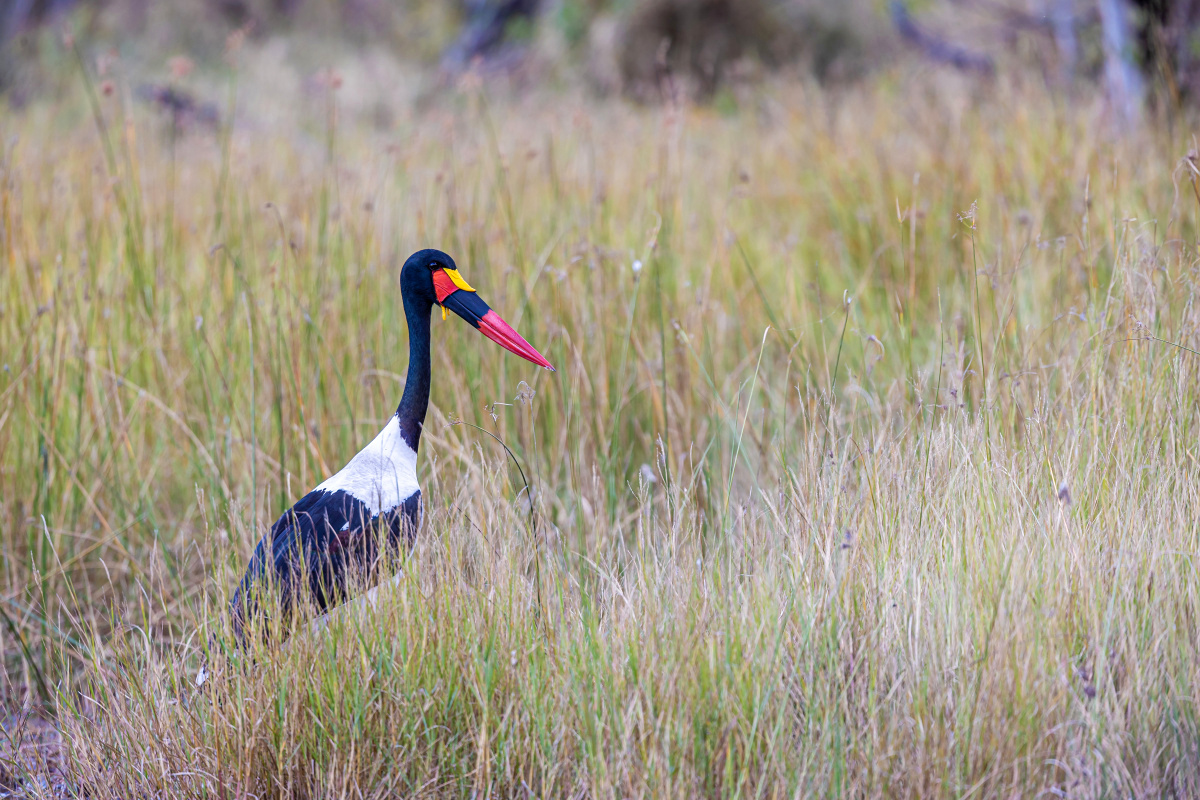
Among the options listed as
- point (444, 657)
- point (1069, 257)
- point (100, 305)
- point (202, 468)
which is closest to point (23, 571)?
point (202, 468)

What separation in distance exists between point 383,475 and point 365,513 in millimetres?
106

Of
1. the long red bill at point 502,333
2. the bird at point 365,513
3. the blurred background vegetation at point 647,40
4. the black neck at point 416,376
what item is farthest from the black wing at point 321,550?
the blurred background vegetation at point 647,40

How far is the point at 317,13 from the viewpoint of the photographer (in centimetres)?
1619

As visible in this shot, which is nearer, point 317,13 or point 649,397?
point 649,397

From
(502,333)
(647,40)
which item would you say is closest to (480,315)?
(502,333)

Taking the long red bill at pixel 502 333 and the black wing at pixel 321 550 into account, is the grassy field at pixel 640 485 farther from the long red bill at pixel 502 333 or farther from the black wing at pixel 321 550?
the long red bill at pixel 502 333

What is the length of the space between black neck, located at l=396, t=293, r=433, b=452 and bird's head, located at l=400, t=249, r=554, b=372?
0.03 metres

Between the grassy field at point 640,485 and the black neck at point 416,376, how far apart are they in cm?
19

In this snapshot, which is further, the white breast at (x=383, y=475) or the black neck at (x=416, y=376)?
the black neck at (x=416, y=376)

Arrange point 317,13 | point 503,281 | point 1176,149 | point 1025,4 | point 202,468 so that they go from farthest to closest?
1. point 317,13
2. point 1025,4
3. point 1176,149
4. point 503,281
5. point 202,468

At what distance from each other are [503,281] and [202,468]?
1167 millimetres

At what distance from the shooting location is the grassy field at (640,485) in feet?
5.82

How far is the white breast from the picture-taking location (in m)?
2.33

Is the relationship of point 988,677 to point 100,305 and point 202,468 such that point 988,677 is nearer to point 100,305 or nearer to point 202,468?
point 202,468
